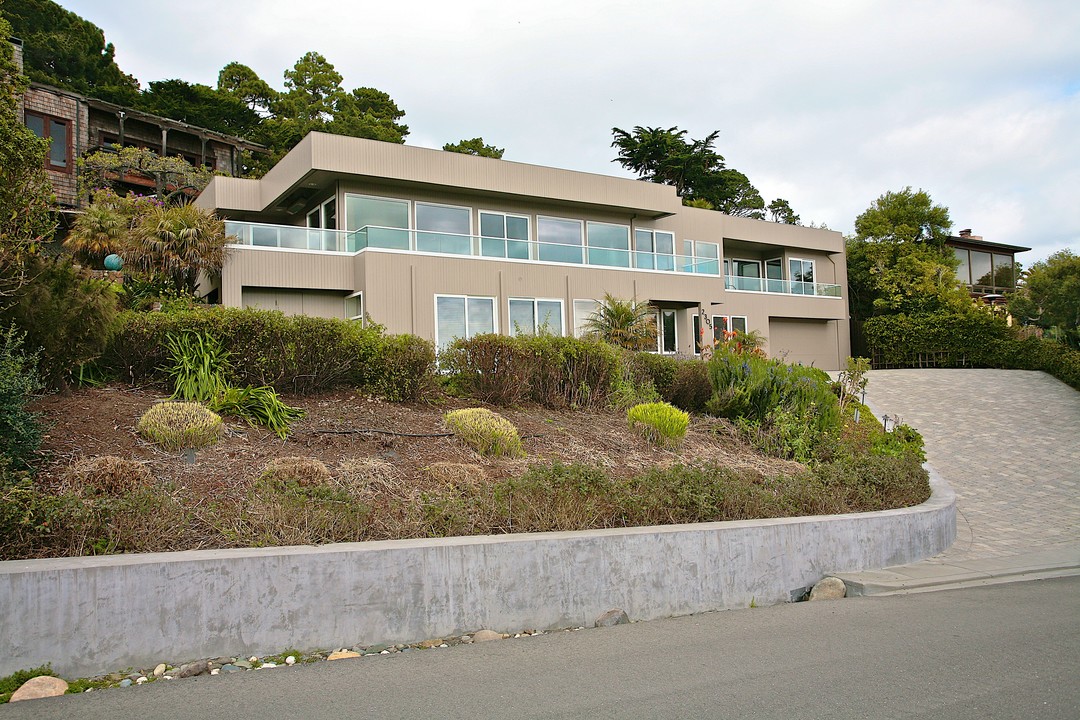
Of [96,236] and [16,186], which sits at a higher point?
[96,236]

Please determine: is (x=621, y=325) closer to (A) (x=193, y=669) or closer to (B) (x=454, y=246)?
(B) (x=454, y=246)

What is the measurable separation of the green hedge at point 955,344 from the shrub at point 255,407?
84.7 ft

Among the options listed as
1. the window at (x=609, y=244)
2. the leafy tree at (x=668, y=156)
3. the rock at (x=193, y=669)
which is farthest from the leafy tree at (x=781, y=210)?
the rock at (x=193, y=669)

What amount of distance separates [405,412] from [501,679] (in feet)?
19.2

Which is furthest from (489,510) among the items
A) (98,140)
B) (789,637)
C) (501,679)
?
(98,140)

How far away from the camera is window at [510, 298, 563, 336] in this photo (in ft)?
76.4

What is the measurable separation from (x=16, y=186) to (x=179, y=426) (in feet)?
8.44

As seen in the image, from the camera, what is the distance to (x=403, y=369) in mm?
10930

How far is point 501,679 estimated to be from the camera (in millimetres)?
4805

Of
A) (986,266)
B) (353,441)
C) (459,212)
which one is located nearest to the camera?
(353,441)

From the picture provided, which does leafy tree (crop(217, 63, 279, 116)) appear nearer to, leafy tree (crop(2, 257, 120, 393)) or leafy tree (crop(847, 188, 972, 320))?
leafy tree (crop(847, 188, 972, 320))

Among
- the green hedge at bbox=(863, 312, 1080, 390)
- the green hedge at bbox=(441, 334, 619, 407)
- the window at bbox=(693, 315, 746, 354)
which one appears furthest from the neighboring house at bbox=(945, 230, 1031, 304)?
the green hedge at bbox=(441, 334, 619, 407)

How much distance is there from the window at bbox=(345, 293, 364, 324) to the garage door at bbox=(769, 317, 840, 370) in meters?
18.6

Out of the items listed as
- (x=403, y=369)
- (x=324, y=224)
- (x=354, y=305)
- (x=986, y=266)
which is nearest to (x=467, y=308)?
(x=354, y=305)
